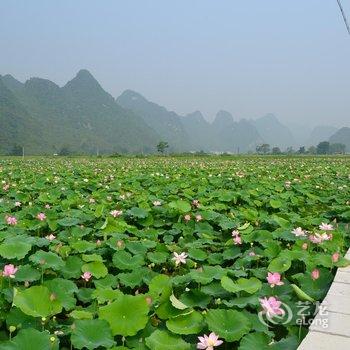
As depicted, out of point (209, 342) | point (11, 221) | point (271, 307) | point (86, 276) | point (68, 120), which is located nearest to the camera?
point (209, 342)

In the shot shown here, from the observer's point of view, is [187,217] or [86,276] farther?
[187,217]

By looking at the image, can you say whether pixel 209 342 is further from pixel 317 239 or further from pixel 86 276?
pixel 317 239

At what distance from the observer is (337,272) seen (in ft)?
8.93

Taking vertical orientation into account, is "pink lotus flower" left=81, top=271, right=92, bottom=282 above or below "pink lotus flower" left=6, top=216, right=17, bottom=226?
above

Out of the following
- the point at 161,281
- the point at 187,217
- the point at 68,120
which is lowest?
the point at 68,120

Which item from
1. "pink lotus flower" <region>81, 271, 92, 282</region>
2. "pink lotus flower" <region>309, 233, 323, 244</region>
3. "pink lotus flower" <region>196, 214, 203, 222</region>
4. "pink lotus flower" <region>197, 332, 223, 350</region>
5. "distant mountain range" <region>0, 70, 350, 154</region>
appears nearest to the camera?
"pink lotus flower" <region>197, 332, 223, 350</region>

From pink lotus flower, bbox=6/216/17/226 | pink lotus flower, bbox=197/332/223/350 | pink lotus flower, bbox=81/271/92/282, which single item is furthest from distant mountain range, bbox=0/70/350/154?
pink lotus flower, bbox=197/332/223/350

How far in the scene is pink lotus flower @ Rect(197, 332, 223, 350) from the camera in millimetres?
1849

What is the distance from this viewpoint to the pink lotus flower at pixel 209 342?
185 cm

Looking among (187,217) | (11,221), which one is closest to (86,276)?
(11,221)

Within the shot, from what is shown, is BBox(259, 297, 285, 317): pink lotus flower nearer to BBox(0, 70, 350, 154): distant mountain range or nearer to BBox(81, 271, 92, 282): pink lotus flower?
BBox(81, 271, 92, 282): pink lotus flower

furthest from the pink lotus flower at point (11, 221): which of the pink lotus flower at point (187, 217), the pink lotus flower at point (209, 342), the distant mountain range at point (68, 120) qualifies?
the distant mountain range at point (68, 120)

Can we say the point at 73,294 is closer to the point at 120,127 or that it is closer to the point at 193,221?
the point at 193,221

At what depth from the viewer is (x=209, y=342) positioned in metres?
1.86
